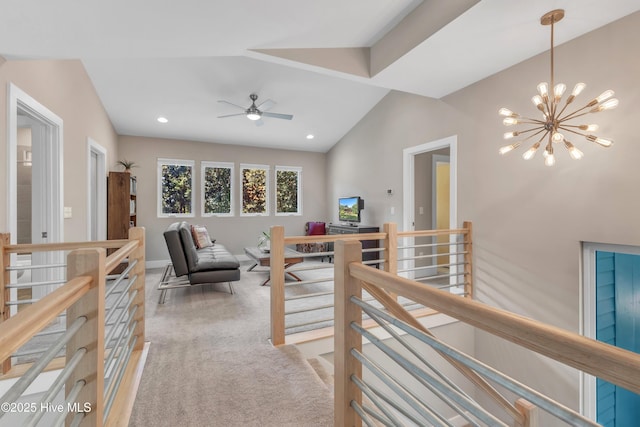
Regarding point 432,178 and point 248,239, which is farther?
point 248,239

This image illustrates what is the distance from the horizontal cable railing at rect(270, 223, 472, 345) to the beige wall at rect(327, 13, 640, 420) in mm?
325

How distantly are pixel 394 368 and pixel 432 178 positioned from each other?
3.11 m

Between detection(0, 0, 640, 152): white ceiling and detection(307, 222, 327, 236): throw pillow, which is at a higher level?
detection(0, 0, 640, 152): white ceiling

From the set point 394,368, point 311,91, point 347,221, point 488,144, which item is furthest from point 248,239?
point 488,144

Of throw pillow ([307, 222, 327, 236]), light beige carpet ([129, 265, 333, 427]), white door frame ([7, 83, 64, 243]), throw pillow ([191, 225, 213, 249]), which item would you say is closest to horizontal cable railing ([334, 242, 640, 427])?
light beige carpet ([129, 265, 333, 427])

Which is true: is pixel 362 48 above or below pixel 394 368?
above

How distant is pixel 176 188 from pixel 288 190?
2.36 metres

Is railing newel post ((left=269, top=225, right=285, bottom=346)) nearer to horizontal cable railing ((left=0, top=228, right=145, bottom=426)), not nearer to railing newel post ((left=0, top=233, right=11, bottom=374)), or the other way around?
horizontal cable railing ((left=0, top=228, right=145, bottom=426))

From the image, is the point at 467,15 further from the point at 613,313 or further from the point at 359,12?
the point at 613,313

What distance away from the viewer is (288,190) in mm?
7191

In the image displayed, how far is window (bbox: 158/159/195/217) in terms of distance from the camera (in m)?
6.10

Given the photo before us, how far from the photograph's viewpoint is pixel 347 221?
6.34 metres

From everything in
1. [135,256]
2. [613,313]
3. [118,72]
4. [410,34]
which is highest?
[118,72]

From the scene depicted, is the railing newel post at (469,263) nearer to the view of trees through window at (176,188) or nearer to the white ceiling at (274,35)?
the white ceiling at (274,35)
